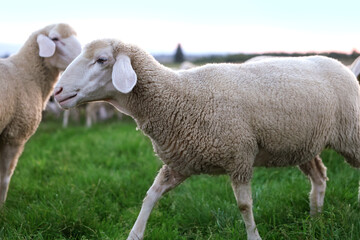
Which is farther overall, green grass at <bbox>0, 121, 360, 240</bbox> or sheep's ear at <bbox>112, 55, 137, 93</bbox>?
green grass at <bbox>0, 121, 360, 240</bbox>

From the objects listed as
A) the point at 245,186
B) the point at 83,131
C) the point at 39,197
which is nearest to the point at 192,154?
the point at 245,186

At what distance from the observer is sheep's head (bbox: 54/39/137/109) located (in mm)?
2578

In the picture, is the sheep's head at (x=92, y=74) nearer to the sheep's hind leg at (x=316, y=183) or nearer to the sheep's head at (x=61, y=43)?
the sheep's head at (x=61, y=43)

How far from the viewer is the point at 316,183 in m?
3.34

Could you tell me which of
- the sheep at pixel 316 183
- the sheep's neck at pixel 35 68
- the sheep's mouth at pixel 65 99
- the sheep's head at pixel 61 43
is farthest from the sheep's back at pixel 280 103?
the sheep's neck at pixel 35 68

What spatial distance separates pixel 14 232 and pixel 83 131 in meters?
6.27

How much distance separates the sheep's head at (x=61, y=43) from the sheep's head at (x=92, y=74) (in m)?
1.32

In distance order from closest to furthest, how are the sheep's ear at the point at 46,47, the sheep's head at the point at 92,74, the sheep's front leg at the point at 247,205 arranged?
the sheep's head at the point at 92,74 → the sheep's front leg at the point at 247,205 → the sheep's ear at the point at 46,47

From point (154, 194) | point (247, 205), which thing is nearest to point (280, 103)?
point (247, 205)

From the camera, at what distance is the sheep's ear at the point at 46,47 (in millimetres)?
3771

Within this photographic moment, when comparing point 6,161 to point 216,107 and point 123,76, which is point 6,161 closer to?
point 123,76

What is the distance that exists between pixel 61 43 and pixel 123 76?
1.72 meters

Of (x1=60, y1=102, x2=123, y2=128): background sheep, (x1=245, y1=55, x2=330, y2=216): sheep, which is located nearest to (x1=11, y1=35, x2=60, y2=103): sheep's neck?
(x1=245, y1=55, x2=330, y2=216): sheep

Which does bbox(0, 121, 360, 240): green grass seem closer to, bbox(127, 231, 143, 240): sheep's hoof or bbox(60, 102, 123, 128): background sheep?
bbox(127, 231, 143, 240): sheep's hoof
